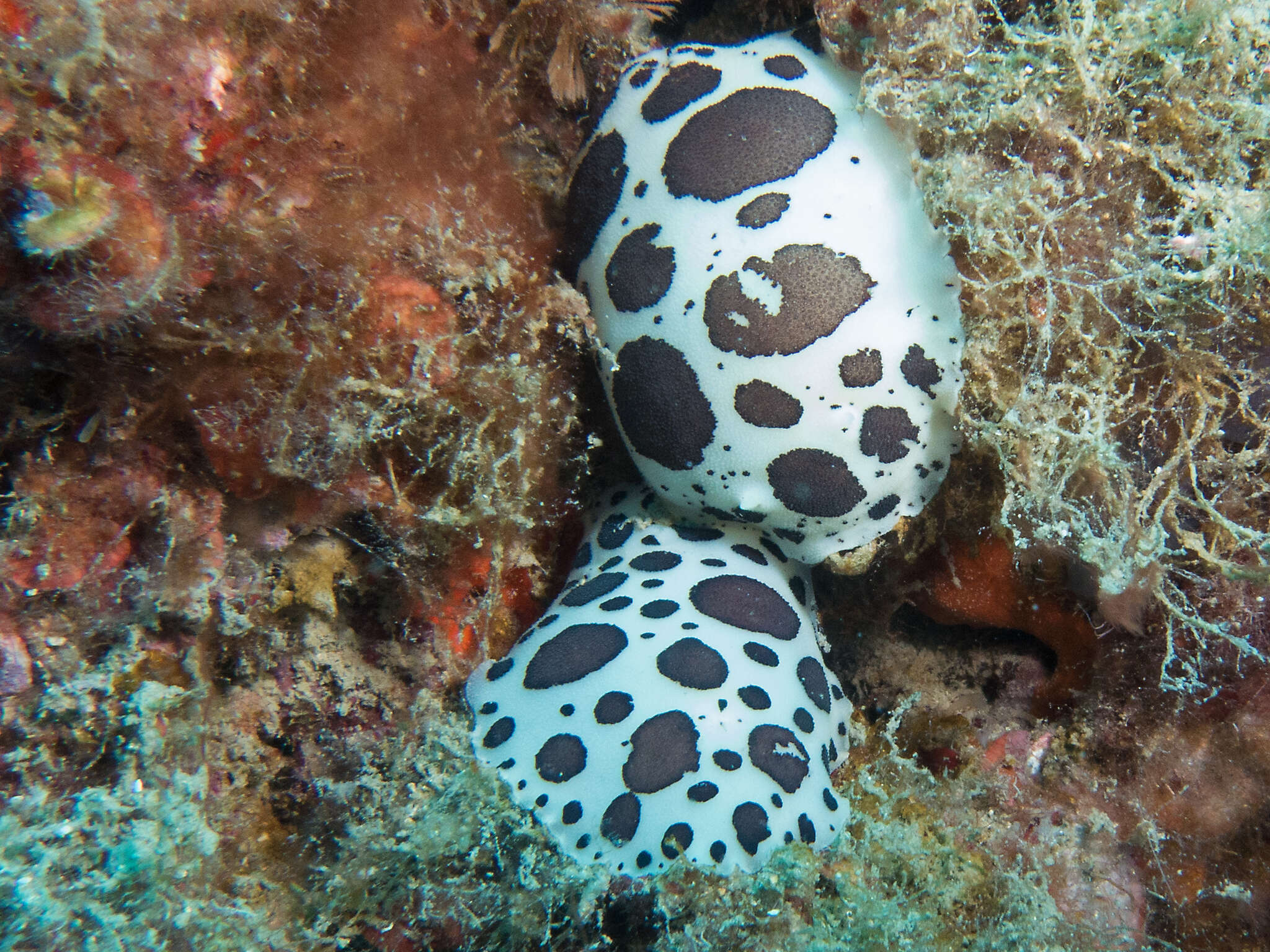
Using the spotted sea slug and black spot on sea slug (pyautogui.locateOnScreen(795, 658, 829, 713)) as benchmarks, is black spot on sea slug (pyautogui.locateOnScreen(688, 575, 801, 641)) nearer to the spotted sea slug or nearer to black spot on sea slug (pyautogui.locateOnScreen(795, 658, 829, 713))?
the spotted sea slug

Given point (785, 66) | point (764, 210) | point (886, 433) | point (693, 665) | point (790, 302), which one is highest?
point (785, 66)

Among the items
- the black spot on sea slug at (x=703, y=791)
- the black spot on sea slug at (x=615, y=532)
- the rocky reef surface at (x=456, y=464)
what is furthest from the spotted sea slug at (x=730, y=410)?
the black spot on sea slug at (x=615, y=532)

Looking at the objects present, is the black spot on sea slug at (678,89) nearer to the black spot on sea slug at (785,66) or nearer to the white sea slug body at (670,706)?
the black spot on sea slug at (785,66)

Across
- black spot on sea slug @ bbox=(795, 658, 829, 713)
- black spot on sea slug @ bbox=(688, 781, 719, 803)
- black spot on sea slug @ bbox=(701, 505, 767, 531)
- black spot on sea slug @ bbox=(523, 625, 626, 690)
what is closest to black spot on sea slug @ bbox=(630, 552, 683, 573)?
black spot on sea slug @ bbox=(701, 505, 767, 531)

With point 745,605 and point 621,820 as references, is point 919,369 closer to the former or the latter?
point 745,605

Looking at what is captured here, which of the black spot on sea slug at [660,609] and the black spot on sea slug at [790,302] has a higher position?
the black spot on sea slug at [790,302]

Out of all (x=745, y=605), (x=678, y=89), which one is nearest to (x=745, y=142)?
(x=678, y=89)
